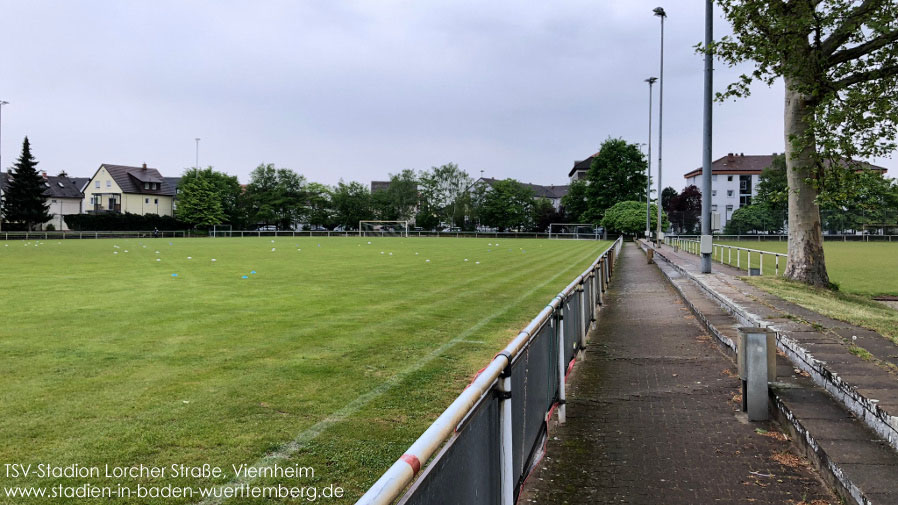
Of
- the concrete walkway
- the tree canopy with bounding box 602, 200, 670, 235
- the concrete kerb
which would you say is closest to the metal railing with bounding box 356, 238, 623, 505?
the concrete walkway

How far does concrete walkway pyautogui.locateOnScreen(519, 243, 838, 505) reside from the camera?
3.81 meters

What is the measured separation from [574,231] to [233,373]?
284 ft

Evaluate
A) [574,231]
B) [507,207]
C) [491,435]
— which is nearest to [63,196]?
[507,207]

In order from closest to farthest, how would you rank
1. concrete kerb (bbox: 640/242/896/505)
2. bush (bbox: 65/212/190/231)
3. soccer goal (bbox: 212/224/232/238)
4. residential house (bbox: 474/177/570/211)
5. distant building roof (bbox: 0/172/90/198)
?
1. concrete kerb (bbox: 640/242/896/505)
2. bush (bbox: 65/212/190/231)
3. soccer goal (bbox: 212/224/232/238)
4. distant building roof (bbox: 0/172/90/198)
5. residential house (bbox: 474/177/570/211)

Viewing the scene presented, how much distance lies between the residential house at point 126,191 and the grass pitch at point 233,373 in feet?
281

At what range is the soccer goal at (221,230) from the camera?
8206cm

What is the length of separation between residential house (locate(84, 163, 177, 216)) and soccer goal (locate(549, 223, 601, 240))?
60219 millimetres

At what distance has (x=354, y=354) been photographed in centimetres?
764

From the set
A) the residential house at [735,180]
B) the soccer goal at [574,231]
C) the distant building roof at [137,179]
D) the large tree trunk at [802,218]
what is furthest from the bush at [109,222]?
the residential house at [735,180]

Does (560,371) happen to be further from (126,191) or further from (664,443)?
(126,191)

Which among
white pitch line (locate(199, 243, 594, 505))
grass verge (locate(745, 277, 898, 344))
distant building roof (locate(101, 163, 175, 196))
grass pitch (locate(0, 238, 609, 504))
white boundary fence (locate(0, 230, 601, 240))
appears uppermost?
distant building roof (locate(101, 163, 175, 196))

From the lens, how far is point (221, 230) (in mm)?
85125

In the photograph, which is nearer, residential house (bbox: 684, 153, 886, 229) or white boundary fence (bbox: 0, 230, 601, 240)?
white boundary fence (bbox: 0, 230, 601, 240)

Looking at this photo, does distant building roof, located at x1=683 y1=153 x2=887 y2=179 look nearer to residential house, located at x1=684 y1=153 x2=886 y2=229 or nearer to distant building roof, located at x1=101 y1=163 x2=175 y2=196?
residential house, located at x1=684 y1=153 x2=886 y2=229
